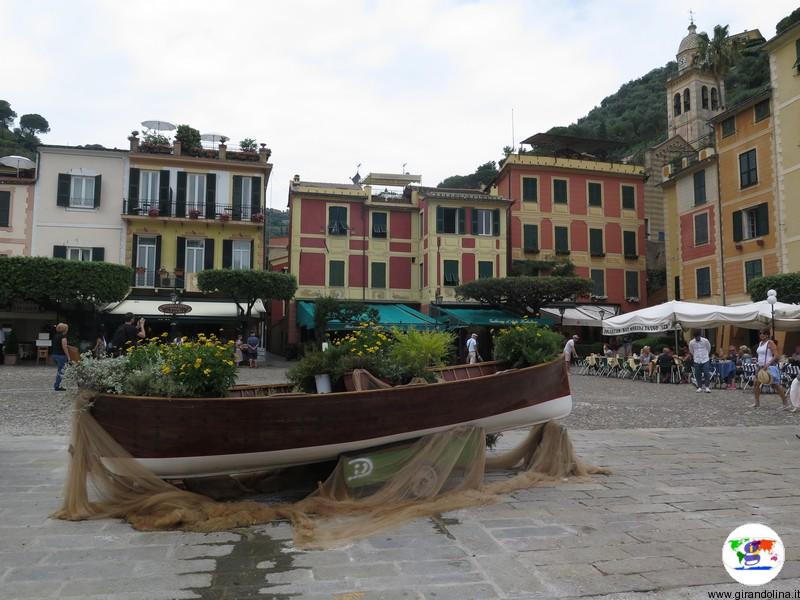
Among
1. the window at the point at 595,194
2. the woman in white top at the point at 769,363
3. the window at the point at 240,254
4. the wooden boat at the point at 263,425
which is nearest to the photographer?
the wooden boat at the point at 263,425

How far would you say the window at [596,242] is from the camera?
33.8 meters

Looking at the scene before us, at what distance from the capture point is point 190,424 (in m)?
4.38

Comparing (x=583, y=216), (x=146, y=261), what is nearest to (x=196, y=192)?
(x=146, y=261)

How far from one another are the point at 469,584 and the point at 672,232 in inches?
1279

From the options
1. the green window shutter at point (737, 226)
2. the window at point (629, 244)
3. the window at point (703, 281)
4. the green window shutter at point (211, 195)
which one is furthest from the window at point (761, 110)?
the green window shutter at point (211, 195)

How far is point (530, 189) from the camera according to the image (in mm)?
33500

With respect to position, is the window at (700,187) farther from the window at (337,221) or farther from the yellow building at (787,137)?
the window at (337,221)

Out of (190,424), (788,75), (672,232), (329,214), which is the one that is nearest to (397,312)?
(329,214)

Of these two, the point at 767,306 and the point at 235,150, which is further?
the point at 235,150

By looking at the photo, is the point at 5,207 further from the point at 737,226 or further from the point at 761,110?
the point at 761,110

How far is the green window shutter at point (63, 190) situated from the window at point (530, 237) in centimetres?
2237

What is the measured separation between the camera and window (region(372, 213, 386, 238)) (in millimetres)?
31875

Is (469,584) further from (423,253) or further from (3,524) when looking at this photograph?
(423,253)

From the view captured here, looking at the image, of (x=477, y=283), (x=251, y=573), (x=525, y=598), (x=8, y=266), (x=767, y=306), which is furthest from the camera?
(x=477, y=283)
